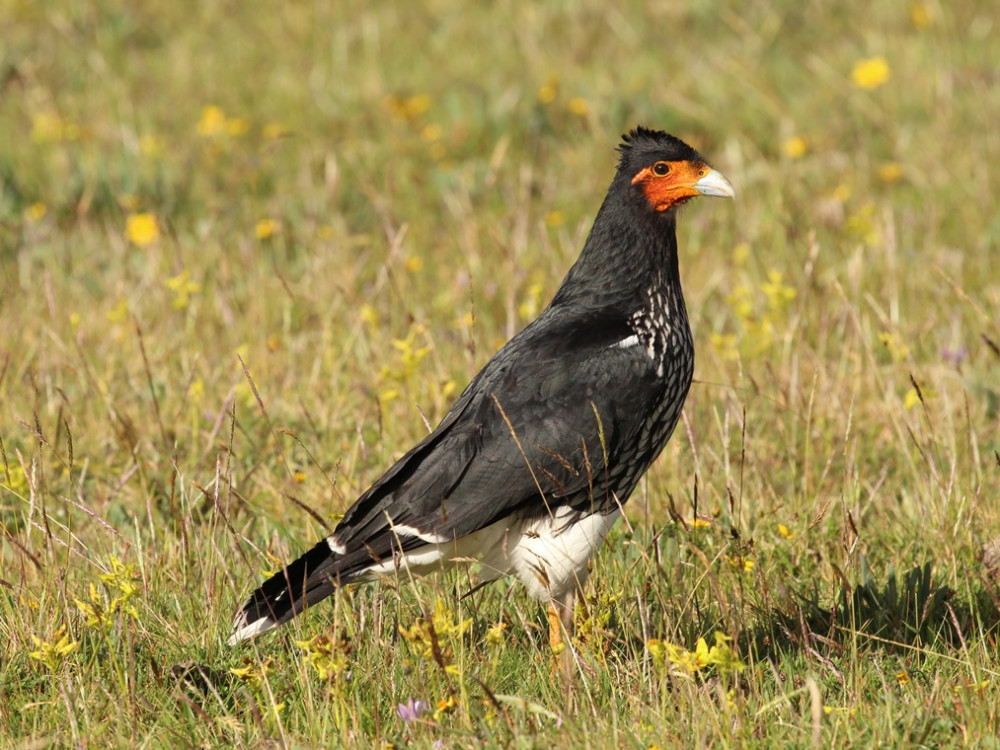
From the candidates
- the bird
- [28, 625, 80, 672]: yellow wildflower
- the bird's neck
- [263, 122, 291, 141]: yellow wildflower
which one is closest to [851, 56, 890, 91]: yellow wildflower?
[263, 122, 291, 141]: yellow wildflower

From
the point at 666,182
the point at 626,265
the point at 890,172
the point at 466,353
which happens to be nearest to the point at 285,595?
the point at 626,265

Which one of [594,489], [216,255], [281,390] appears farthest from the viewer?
[216,255]

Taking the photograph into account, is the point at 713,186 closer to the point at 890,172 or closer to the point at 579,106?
the point at 890,172

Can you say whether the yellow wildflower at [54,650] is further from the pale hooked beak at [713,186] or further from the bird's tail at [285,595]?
the pale hooked beak at [713,186]

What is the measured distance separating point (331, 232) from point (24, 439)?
243 cm

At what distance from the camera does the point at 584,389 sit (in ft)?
13.0

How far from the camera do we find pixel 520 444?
3838 mm

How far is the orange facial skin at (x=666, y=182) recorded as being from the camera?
4.39 m

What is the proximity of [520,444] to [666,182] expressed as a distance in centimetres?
112

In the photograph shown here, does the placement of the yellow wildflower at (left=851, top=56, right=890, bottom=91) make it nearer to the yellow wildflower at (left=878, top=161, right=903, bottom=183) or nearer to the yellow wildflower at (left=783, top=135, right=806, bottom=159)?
the yellow wildflower at (left=783, top=135, right=806, bottom=159)

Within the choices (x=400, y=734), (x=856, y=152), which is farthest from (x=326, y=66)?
(x=400, y=734)

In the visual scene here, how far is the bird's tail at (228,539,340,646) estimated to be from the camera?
3.56 m

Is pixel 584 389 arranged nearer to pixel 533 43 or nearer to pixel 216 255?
pixel 216 255

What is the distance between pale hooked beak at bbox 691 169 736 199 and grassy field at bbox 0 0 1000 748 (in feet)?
1.91
